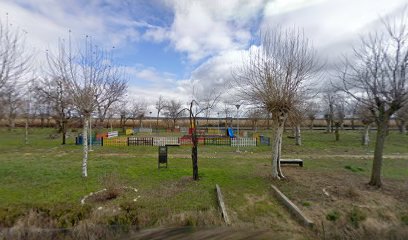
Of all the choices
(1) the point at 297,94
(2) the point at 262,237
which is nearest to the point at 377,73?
(1) the point at 297,94

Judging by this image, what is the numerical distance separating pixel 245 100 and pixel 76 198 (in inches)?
294

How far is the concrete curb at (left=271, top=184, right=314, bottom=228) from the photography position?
5426 millimetres

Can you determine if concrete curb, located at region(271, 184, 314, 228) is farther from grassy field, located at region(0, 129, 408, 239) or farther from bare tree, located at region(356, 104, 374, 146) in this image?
bare tree, located at region(356, 104, 374, 146)

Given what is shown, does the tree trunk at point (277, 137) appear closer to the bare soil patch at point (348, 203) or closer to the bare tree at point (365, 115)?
the bare soil patch at point (348, 203)

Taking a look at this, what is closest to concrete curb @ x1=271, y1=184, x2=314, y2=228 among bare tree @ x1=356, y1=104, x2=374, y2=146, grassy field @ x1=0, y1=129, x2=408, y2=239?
grassy field @ x1=0, y1=129, x2=408, y2=239

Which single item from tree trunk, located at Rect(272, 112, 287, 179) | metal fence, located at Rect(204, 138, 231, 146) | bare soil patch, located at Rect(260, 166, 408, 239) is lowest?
bare soil patch, located at Rect(260, 166, 408, 239)

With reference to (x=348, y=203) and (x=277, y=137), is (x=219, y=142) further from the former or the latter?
(x=348, y=203)

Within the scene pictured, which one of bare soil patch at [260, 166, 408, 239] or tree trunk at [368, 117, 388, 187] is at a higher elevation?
tree trunk at [368, 117, 388, 187]

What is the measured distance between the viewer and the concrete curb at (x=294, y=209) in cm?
543

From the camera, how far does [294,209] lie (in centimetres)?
627

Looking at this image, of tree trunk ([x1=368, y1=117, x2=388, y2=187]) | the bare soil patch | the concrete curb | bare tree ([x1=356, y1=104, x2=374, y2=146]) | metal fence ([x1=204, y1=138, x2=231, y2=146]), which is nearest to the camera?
the bare soil patch

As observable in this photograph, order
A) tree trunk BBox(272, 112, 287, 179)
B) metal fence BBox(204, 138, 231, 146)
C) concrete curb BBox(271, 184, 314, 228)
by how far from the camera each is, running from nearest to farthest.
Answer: concrete curb BBox(271, 184, 314, 228)
tree trunk BBox(272, 112, 287, 179)
metal fence BBox(204, 138, 231, 146)

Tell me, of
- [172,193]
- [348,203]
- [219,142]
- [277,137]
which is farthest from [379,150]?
[219,142]

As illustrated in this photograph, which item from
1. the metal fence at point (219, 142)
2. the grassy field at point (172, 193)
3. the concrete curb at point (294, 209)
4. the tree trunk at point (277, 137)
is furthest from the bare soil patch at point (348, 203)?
the metal fence at point (219, 142)
